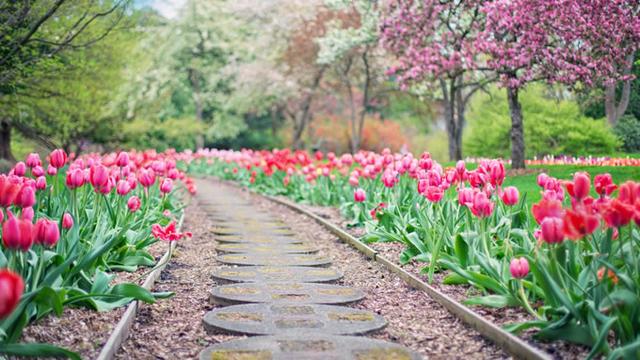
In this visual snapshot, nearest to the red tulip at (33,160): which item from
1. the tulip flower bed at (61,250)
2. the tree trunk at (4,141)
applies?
the tulip flower bed at (61,250)

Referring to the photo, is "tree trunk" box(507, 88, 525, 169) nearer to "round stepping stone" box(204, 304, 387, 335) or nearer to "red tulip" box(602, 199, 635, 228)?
"round stepping stone" box(204, 304, 387, 335)

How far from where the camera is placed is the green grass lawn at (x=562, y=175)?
11961mm

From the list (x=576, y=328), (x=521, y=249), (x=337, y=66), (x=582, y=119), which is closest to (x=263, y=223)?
(x=521, y=249)

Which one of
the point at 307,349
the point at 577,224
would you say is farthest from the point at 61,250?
the point at 577,224

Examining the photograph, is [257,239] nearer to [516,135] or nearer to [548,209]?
[548,209]

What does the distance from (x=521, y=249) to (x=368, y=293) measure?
1.59m

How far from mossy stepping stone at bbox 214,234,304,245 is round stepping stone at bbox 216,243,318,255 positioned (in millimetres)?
302

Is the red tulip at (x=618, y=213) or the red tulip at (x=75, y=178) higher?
the red tulip at (x=75, y=178)

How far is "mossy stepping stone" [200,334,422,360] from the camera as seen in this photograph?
14.1 ft

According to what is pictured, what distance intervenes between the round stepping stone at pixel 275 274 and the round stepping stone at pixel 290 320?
1237 mm

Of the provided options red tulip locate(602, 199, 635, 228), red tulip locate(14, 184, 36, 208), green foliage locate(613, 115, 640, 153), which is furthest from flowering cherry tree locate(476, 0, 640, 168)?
red tulip locate(14, 184, 36, 208)

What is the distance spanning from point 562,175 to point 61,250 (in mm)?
11440

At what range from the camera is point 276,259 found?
8148 millimetres

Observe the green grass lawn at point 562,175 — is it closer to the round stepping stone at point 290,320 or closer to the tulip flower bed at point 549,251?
the tulip flower bed at point 549,251
